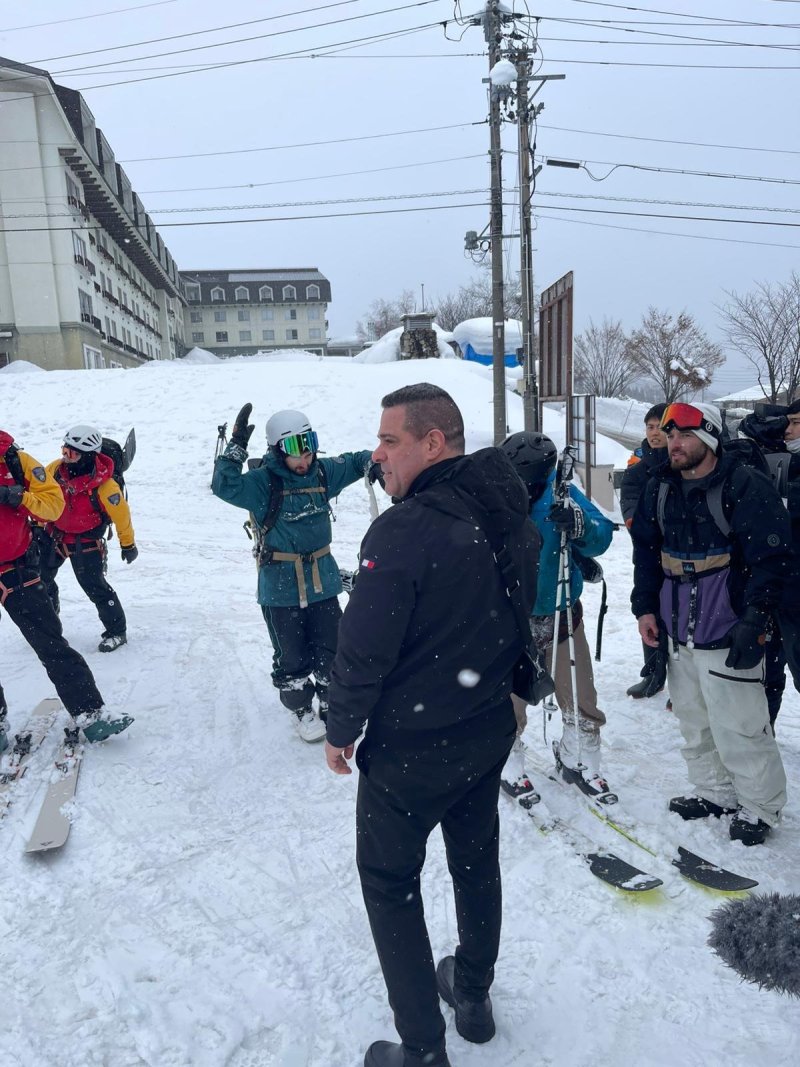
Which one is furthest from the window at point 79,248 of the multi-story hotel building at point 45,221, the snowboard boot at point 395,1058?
the snowboard boot at point 395,1058

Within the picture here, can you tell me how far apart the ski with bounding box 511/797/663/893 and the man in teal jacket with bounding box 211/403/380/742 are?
5.49ft

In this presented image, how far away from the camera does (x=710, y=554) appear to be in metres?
3.33

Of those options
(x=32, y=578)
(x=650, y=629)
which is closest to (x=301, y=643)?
(x=32, y=578)

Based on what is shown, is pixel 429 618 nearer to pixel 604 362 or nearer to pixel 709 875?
pixel 709 875

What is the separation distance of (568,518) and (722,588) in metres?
0.82

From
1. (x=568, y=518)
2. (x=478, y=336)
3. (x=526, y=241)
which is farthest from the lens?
(x=478, y=336)

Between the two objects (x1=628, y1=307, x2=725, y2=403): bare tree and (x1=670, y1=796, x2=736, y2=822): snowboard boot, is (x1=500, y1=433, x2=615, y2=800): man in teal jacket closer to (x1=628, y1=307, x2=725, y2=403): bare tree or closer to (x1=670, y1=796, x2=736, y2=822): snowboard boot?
(x1=670, y1=796, x2=736, y2=822): snowboard boot

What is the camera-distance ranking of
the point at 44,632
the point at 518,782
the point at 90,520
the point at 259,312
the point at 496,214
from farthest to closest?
the point at 259,312, the point at 496,214, the point at 90,520, the point at 44,632, the point at 518,782

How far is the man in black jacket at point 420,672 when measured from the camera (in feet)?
6.49

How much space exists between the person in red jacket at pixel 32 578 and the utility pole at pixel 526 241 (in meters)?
11.1

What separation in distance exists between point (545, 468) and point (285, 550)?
1.78 m

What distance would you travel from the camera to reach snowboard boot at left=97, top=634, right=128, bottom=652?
626 cm

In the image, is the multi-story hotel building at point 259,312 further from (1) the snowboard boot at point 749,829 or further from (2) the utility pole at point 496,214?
(1) the snowboard boot at point 749,829

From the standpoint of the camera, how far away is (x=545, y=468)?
11.8 ft
